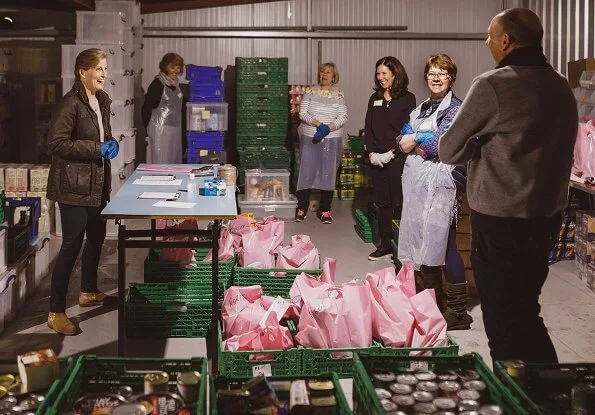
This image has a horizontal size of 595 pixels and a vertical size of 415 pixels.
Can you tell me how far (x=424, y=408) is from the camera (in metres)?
2.54

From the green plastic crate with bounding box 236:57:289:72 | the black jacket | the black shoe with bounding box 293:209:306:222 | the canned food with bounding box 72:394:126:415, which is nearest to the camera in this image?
the canned food with bounding box 72:394:126:415

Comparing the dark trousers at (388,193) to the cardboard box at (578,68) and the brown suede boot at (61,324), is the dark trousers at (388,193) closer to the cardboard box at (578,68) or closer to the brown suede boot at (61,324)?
the cardboard box at (578,68)

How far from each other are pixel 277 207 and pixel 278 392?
282 inches

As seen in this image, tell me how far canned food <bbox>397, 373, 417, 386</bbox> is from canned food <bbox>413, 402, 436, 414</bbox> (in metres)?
0.15

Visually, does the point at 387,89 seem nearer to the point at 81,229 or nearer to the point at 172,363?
the point at 81,229

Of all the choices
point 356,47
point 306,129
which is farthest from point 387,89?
point 356,47

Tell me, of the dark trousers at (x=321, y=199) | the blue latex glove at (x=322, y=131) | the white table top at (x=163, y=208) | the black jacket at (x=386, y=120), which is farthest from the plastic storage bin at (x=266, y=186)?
the white table top at (x=163, y=208)

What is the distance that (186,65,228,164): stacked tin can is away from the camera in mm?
10805

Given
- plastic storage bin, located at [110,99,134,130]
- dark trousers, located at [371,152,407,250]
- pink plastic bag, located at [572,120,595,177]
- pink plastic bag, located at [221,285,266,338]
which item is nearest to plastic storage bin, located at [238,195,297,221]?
plastic storage bin, located at [110,99,134,130]

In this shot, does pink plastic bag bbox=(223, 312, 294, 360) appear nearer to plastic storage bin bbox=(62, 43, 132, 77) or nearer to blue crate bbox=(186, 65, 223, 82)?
plastic storage bin bbox=(62, 43, 132, 77)

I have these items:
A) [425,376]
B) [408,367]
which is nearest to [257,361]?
[408,367]

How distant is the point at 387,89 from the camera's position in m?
7.73

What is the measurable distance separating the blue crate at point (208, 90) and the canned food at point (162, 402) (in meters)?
8.71

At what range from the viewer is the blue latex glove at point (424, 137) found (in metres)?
5.20
